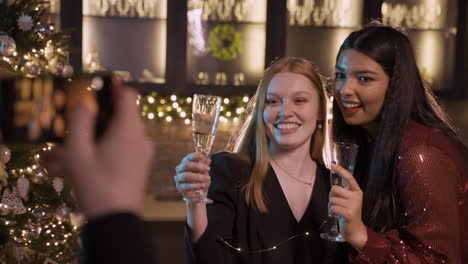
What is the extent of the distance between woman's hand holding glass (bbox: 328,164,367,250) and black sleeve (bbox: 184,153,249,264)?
347 millimetres

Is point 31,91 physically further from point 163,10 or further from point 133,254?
point 163,10

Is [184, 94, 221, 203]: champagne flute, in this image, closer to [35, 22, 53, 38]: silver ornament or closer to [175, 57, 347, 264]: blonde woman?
[175, 57, 347, 264]: blonde woman

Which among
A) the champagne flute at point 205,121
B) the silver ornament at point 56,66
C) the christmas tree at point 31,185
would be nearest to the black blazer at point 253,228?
the champagne flute at point 205,121

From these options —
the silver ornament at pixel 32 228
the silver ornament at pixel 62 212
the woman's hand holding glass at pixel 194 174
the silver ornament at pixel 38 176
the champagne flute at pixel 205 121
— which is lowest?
the silver ornament at pixel 32 228

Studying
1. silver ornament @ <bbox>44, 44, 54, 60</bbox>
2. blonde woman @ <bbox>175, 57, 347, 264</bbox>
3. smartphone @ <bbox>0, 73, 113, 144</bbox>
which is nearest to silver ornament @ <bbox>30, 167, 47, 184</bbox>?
silver ornament @ <bbox>44, 44, 54, 60</bbox>

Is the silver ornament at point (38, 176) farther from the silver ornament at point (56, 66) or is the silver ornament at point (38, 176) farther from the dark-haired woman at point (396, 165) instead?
the dark-haired woman at point (396, 165)

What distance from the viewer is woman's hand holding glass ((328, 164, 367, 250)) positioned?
1594mm

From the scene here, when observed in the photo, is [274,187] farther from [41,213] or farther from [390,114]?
[41,213]

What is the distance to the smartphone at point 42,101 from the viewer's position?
47 cm

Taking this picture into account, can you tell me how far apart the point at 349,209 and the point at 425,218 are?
183mm

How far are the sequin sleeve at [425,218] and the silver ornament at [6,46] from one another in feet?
5.56

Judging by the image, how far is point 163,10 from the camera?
14.7ft

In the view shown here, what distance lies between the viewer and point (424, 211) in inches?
62.1

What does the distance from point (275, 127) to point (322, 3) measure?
112 inches
